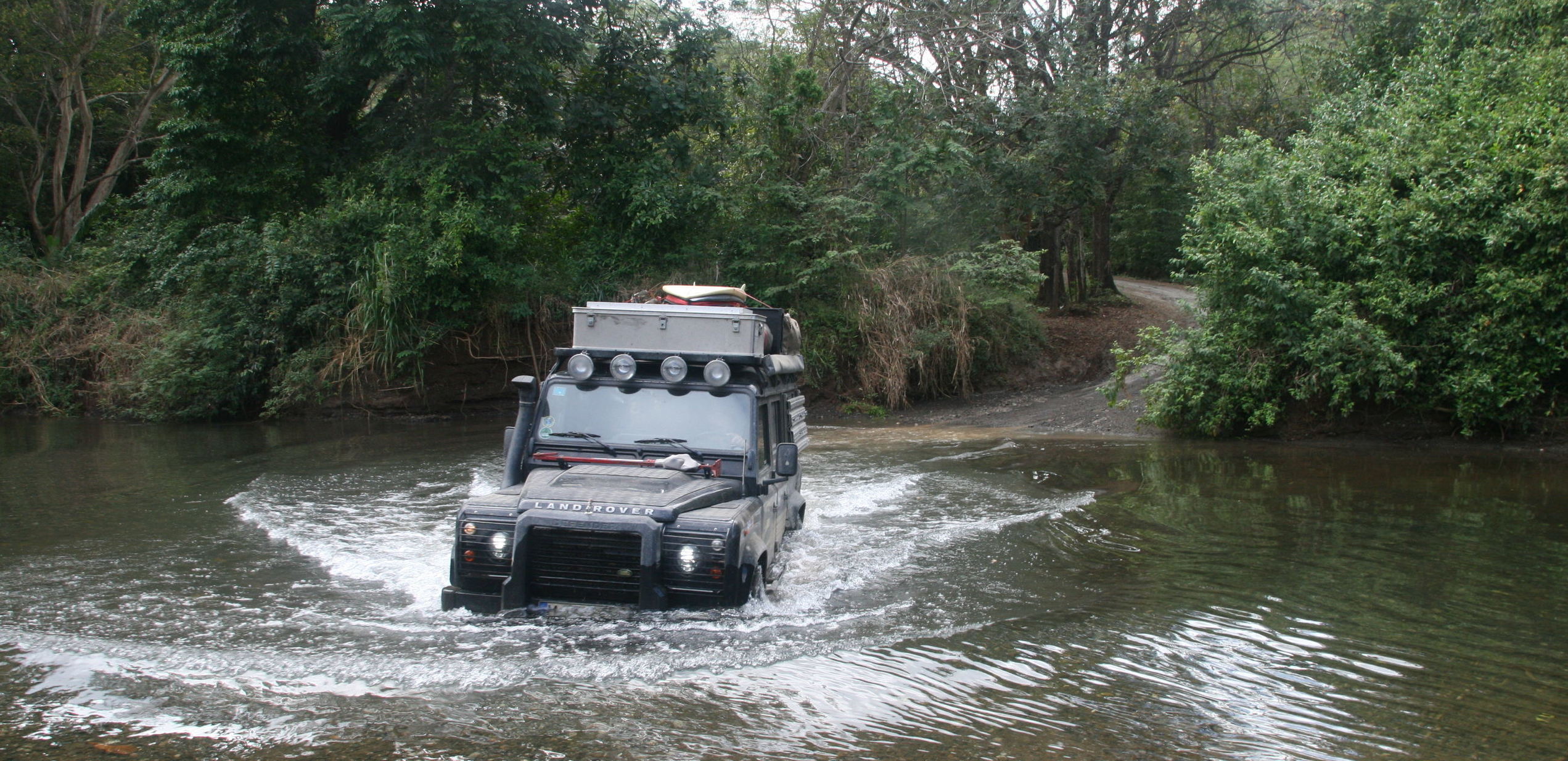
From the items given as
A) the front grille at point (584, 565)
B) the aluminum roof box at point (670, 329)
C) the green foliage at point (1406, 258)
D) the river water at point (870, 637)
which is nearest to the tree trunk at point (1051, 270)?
the green foliage at point (1406, 258)

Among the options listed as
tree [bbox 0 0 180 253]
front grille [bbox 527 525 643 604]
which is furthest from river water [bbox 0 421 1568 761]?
tree [bbox 0 0 180 253]

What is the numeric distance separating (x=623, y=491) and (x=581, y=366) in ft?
4.18

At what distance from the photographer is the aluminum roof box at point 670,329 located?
7.91 metres

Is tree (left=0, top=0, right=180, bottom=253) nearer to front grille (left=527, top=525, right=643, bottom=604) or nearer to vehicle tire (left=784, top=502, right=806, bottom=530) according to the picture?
vehicle tire (left=784, top=502, right=806, bottom=530)

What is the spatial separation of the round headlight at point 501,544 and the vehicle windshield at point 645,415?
3.85 feet

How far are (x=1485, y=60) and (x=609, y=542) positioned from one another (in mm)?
15317

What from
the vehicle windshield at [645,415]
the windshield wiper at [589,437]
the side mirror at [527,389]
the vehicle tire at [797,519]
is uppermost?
the side mirror at [527,389]

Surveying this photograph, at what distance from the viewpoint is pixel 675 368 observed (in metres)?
7.61

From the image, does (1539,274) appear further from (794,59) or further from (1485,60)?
(794,59)

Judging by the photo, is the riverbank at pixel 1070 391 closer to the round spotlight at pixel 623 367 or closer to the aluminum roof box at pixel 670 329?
the aluminum roof box at pixel 670 329

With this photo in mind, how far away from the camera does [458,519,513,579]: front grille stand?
21.3 ft

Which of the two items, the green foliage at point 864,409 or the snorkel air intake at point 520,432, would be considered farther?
the green foliage at point 864,409

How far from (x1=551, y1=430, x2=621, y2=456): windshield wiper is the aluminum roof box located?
0.71m

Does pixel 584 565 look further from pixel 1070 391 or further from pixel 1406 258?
pixel 1070 391
